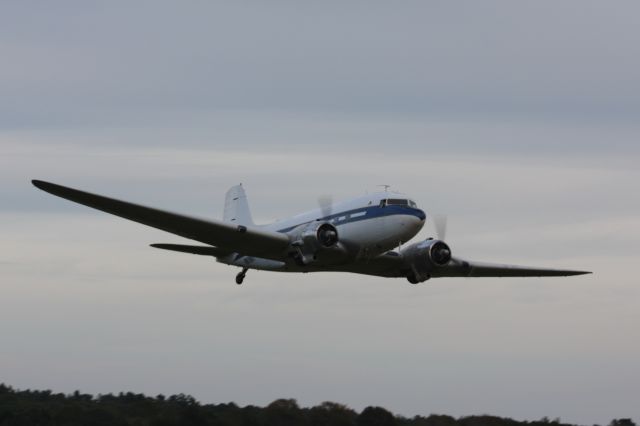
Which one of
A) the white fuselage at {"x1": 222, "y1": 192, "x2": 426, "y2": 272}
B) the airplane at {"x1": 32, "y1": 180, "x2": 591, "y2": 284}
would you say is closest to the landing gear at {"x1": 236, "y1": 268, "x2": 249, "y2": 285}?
the airplane at {"x1": 32, "y1": 180, "x2": 591, "y2": 284}

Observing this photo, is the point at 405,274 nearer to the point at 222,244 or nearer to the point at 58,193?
the point at 222,244

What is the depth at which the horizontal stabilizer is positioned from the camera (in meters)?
49.6

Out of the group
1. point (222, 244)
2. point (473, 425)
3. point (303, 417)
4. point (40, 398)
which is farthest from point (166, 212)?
point (40, 398)

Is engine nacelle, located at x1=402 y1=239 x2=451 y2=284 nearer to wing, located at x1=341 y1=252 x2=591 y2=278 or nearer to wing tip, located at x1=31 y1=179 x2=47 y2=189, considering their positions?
wing, located at x1=341 y1=252 x2=591 y2=278

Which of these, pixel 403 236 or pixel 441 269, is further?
pixel 441 269

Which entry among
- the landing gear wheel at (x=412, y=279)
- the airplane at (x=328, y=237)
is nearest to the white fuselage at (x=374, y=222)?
the airplane at (x=328, y=237)

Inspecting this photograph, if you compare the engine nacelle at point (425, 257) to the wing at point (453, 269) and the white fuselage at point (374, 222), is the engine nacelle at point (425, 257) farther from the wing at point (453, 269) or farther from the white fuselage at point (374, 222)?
the white fuselage at point (374, 222)

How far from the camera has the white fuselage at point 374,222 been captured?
4703 centimetres

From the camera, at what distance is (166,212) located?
4659 cm

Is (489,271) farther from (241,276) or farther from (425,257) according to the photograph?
(241,276)

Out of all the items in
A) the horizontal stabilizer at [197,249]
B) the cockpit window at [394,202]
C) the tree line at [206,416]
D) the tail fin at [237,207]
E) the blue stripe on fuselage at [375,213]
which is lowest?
the tree line at [206,416]

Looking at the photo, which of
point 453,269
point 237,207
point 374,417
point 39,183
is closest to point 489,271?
point 453,269

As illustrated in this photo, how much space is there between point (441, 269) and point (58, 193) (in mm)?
17618

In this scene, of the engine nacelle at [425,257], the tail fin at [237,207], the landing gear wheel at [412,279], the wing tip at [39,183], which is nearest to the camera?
the wing tip at [39,183]
